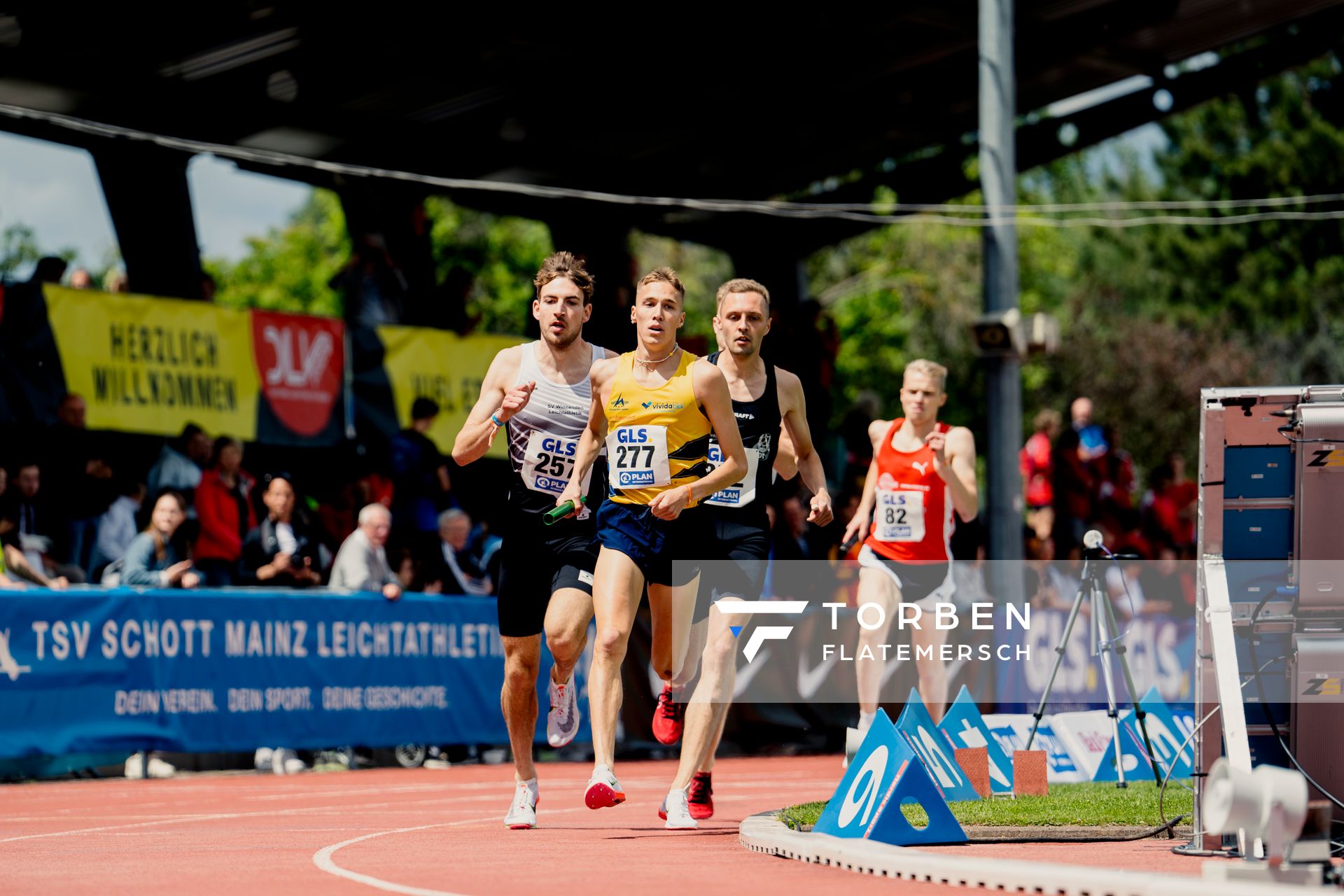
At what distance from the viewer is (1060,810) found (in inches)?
393

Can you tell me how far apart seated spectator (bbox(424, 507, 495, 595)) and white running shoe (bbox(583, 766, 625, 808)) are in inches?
365

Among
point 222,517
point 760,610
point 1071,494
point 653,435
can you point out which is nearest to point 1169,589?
point 1071,494

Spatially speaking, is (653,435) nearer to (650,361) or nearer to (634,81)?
(650,361)

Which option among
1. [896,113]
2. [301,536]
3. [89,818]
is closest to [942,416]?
[896,113]

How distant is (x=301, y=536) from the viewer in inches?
666

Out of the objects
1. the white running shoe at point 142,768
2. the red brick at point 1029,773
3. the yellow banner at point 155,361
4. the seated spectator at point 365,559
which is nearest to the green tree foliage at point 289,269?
the yellow banner at point 155,361

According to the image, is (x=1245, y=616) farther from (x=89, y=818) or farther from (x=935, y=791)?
(x=89, y=818)

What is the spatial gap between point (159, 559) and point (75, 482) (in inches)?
41.9

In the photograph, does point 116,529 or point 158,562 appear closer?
point 158,562

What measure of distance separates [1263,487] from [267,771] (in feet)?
35.3

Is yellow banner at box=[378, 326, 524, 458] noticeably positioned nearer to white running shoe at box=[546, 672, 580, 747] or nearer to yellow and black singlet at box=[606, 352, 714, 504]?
white running shoe at box=[546, 672, 580, 747]

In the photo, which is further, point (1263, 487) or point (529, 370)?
point (529, 370)

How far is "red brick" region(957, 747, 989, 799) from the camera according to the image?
10.6 m

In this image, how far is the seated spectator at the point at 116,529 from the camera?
636 inches
